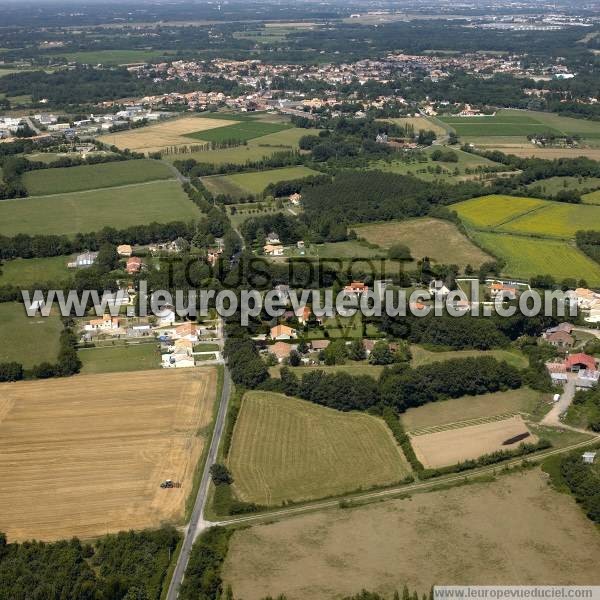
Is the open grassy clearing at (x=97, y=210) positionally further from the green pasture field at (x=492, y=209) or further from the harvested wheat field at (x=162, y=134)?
the green pasture field at (x=492, y=209)

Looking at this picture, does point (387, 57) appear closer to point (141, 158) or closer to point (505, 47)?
point (505, 47)

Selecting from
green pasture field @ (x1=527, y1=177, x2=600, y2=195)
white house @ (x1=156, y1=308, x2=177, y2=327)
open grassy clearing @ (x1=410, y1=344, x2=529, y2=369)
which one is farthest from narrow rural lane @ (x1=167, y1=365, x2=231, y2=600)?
green pasture field @ (x1=527, y1=177, x2=600, y2=195)

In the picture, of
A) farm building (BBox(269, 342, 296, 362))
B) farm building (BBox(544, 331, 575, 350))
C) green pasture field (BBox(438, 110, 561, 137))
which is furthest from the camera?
green pasture field (BBox(438, 110, 561, 137))

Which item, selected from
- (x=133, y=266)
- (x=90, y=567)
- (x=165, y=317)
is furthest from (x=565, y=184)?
(x=90, y=567)

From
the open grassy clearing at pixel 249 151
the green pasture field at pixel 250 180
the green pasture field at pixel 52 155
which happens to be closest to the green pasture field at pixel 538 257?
the green pasture field at pixel 250 180

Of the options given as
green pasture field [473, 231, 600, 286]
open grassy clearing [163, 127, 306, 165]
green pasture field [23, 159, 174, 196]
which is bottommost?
open grassy clearing [163, 127, 306, 165]

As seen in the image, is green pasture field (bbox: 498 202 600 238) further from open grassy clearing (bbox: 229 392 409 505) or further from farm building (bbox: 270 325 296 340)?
open grassy clearing (bbox: 229 392 409 505)

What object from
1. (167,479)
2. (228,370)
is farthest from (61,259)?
(167,479)
